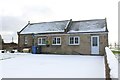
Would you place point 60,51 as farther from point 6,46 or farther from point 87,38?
point 6,46

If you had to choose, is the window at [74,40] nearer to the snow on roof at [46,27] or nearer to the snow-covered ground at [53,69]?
the snow on roof at [46,27]

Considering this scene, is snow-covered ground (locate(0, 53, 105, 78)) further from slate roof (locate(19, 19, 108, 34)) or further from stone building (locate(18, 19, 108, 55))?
slate roof (locate(19, 19, 108, 34))

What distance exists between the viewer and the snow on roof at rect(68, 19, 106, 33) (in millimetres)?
25486

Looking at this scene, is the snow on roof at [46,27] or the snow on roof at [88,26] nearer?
the snow on roof at [88,26]

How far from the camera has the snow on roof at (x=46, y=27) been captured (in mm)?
28898

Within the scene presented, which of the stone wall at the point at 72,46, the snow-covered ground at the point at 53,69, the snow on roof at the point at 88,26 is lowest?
the snow-covered ground at the point at 53,69

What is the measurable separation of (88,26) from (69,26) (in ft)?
10.4

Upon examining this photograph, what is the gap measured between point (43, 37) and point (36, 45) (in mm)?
1827

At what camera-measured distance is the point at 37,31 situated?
30.3 meters

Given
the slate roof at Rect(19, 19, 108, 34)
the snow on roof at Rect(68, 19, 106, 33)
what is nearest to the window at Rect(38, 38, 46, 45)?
the slate roof at Rect(19, 19, 108, 34)

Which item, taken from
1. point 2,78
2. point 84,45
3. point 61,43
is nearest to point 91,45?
point 84,45

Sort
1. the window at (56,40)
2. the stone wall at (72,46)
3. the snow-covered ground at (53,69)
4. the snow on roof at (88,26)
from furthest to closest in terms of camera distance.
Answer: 1. the window at (56,40)
2. the snow on roof at (88,26)
3. the stone wall at (72,46)
4. the snow-covered ground at (53,69)

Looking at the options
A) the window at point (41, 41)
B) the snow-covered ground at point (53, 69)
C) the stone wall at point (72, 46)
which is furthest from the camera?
the window at point (41, 41)

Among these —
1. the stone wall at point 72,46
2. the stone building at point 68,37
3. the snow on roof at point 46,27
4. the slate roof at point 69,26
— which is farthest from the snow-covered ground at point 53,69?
the snow on roof at point 46,27
